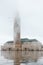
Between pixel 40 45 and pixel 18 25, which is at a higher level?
pixel 18 25

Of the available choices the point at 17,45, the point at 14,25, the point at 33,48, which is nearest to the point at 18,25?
the point at 14,25

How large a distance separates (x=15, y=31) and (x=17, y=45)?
9.67 feet

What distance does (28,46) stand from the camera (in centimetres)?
4425

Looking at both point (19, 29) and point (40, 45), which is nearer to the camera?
point (19, 29)

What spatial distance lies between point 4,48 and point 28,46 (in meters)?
5.75

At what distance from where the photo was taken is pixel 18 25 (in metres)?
40.6

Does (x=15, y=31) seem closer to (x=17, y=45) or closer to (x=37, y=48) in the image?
(x=17, y=45)

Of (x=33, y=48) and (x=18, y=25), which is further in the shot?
(x=33, y=48)

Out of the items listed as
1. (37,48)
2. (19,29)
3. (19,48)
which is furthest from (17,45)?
(37,48)

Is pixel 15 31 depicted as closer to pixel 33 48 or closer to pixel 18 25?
pixel 18 25

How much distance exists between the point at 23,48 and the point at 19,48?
1648mm

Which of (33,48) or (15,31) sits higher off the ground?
(15,31)

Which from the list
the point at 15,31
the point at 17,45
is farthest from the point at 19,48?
the point at 15,31

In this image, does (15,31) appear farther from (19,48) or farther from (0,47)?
(0,47)
